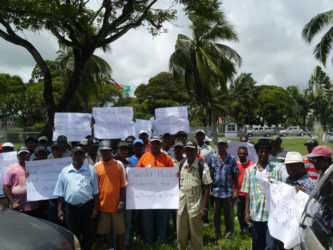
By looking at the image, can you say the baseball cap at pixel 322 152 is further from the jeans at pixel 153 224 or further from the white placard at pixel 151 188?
the jeans at pixel 153 224

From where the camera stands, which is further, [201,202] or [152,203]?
[152,203]

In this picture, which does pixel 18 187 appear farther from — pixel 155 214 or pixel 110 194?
pixel 155 214

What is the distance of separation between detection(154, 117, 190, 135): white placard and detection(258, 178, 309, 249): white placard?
14.1 feet

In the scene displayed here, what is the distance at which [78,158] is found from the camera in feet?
14.7

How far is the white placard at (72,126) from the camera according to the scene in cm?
709

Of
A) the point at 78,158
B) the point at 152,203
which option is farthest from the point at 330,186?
the point at 78,158

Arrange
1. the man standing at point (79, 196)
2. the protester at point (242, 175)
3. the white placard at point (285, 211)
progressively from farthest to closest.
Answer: the protester at point (242, 175) < the man standing at point (79, 196) < the white placard at point (285, 211)

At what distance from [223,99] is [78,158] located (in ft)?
139

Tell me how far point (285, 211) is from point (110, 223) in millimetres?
2652

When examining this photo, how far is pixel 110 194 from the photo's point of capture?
460 cm

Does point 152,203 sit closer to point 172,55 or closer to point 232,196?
point 232,196

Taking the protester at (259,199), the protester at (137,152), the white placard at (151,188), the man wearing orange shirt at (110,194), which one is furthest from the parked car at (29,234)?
the protester at (259,199)

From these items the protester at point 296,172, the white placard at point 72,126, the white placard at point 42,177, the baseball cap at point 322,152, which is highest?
the white placard at point 72,126

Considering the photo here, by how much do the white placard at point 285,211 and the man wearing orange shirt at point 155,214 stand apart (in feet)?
6.57
